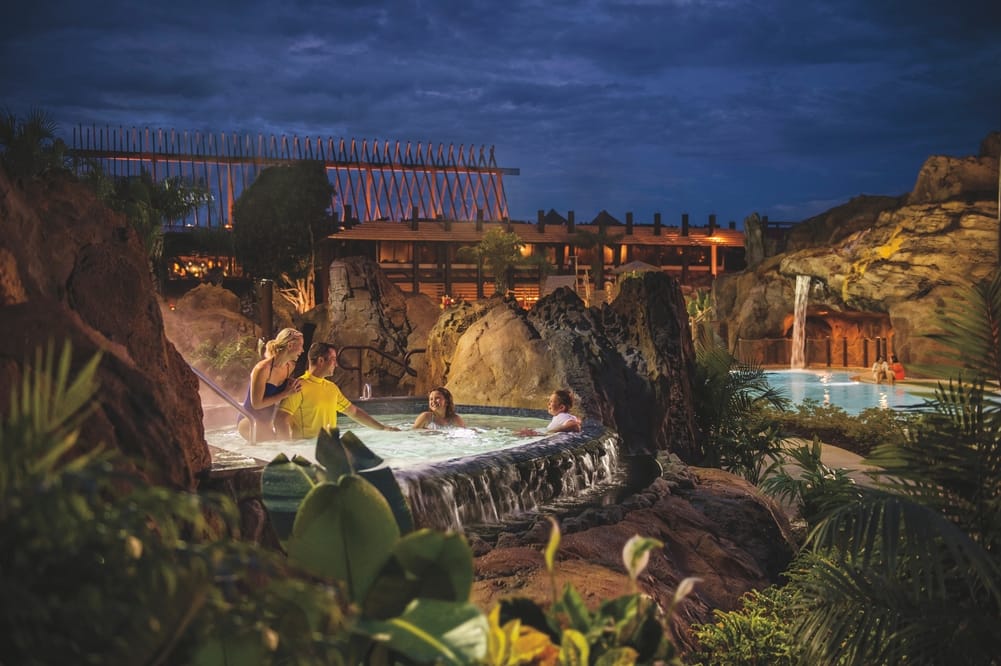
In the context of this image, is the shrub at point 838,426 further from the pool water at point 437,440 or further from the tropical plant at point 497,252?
the tropical plant at point 497,252

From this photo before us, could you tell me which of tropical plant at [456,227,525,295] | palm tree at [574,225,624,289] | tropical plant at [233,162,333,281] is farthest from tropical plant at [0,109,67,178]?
palm tree at [574,225,624,289]

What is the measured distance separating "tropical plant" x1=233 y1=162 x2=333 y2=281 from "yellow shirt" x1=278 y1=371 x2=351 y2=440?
1002 inches

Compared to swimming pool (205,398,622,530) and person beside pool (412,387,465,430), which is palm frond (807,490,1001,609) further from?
person beside pool (412,387,465,430)

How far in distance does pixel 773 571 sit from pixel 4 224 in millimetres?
5297

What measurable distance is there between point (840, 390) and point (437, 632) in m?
23.9

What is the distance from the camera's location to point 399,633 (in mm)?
1141

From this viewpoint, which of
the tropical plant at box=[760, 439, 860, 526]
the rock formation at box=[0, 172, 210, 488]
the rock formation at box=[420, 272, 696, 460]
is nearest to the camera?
the rock formation at box=[0, 172, 210, 488]

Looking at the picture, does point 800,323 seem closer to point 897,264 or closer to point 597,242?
point 897,264

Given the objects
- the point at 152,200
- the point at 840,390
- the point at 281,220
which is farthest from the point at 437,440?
the point at 281,220

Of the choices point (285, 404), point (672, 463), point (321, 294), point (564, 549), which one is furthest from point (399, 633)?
point (321, 294)

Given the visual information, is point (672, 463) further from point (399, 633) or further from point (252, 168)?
point (252, 168)

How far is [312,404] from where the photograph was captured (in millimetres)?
6637

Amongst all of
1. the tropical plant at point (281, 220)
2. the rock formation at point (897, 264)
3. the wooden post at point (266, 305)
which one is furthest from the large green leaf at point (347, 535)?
the tropical plant at point (281, 220)

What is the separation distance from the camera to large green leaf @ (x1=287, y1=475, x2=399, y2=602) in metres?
1.37
